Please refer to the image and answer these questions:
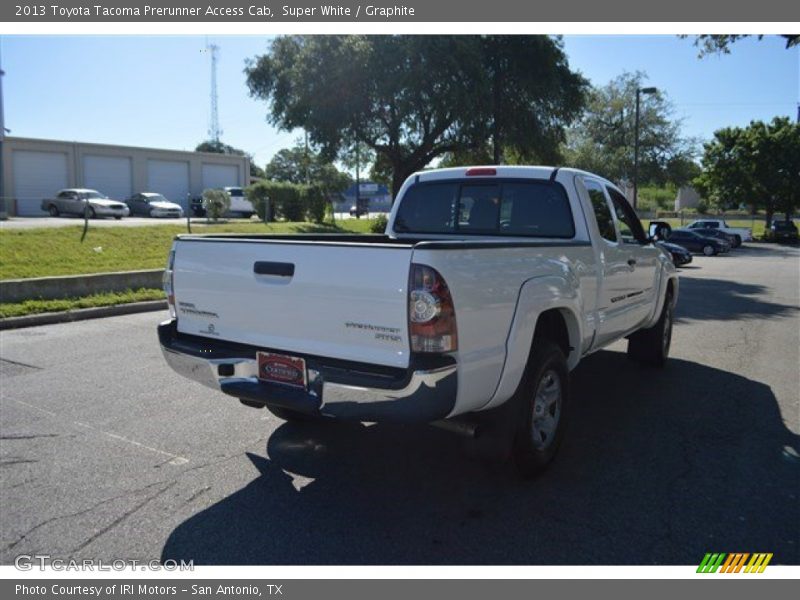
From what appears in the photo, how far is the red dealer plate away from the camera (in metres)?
3.48

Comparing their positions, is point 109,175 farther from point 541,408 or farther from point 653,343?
point 541,408

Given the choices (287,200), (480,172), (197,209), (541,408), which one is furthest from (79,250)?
(197,209)

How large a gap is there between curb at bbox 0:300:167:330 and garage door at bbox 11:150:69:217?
27877 mm

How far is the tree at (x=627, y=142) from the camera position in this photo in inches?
2034

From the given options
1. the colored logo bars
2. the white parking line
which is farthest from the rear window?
the white parking line

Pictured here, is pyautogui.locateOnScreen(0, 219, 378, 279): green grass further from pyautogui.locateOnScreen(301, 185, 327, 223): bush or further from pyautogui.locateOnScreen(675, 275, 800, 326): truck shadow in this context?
pyautogui.locateOnScreen(301, 185, 327, 223): bush

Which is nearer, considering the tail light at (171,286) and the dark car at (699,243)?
the tail light at (171,286)

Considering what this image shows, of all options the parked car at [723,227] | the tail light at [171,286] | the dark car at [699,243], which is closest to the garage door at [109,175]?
the dark car at [699,243]

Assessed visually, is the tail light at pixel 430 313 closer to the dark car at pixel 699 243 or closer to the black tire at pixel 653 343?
the black tire at pixel 653 343

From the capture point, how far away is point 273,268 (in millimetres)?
3594

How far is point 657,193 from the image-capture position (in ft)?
303

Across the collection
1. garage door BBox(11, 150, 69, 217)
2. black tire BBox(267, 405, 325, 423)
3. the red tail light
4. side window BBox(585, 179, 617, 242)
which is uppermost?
garage door BBox(11, 150, 69, 217)

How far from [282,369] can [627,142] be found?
Result: 5434cm

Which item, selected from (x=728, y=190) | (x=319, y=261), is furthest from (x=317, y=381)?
(x=728, y=190)
